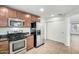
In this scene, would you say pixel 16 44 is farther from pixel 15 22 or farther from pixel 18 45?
pixel 15 22

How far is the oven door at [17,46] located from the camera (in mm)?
2904

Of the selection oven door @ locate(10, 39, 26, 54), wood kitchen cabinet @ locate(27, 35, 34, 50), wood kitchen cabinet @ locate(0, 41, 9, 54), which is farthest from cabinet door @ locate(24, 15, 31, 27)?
wood kitchen cabinet @ locate(0, 41, 9, 54)

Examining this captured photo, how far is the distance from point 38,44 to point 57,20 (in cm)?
246

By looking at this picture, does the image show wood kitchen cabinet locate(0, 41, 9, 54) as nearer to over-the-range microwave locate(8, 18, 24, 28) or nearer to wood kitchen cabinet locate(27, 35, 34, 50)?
over-the-range microwave locate(8, 18, 24, 28)

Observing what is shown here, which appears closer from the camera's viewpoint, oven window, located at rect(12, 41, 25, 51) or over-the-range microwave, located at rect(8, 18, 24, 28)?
oven window, located at rect(12, 41, 25, 51)

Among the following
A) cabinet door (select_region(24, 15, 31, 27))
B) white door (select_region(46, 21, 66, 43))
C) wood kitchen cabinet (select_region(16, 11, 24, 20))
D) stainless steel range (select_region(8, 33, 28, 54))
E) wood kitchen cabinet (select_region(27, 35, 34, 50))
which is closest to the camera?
stainless steel range (select_region(8, 33, 28, 54))

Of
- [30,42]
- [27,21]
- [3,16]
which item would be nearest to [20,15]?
[27,21]

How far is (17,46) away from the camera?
3.17 meters

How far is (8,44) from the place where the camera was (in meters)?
2.79

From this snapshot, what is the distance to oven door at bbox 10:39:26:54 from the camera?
290cm
